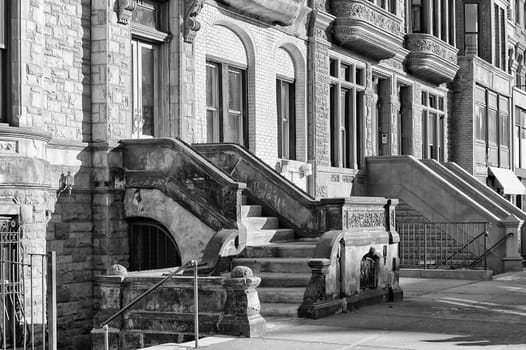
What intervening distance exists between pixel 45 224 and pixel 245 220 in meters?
4.00

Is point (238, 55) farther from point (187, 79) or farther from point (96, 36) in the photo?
point (96, 36)

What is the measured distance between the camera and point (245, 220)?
18328 millimetres

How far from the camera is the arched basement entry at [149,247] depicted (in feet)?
59.6

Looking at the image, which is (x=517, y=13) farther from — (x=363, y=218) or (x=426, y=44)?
(x=363, y=218)

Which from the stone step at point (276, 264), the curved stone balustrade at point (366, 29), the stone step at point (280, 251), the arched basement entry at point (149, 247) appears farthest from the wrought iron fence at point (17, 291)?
the curved stone balustrade at point (366, 29)

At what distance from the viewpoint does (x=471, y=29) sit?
4156 cm

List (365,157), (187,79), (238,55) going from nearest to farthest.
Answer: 1. (187,79)
2. (238,55)
3. (365,157)

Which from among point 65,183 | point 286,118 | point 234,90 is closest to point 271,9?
point 234,90

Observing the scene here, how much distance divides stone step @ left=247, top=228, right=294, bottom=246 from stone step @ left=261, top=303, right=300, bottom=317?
2.37 m

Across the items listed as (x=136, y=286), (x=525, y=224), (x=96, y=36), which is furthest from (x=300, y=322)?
(x=525, y=224)

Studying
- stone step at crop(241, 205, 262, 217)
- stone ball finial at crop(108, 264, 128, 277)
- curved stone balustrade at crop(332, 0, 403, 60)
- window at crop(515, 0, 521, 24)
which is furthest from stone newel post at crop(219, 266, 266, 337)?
window at crop(515, 0, 521, 24)

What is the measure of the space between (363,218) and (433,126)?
780 inches

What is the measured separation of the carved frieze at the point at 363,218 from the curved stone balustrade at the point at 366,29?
1054 centimetres

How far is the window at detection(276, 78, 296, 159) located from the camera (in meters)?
25.9
